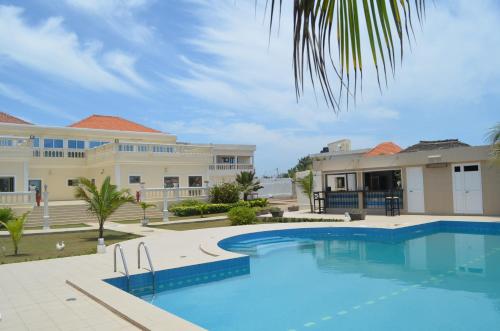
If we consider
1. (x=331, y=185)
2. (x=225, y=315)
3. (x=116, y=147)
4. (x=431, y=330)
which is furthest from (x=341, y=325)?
(x=116, y=147)

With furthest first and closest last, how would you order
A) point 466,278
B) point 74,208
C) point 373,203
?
point 74,208, point 373,203, point 466,278

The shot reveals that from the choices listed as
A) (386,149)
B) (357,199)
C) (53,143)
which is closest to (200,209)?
(357,199)

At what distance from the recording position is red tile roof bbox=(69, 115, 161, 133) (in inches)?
1538

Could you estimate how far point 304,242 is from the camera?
16.9 meters

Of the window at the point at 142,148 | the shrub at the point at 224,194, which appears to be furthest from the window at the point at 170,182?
the shrub at the point at 224,194

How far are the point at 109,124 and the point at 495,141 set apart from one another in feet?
107

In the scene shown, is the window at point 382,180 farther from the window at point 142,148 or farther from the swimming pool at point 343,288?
the window at point 142,148

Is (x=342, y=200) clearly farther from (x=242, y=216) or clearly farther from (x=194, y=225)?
(x=194, y=225)

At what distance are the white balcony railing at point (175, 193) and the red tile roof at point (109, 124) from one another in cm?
1262

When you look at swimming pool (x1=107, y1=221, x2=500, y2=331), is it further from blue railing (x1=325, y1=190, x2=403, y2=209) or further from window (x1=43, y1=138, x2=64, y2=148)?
window (x1=43, y1=138, x2=64, y2=148)

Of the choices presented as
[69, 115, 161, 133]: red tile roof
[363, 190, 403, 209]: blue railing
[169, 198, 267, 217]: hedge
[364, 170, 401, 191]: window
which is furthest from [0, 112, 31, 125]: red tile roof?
[363, 190, 403, 209]: blue railing

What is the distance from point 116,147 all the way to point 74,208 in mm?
5567

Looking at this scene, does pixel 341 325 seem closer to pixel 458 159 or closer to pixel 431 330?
pixel 431 330

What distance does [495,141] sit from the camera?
1948 cm
